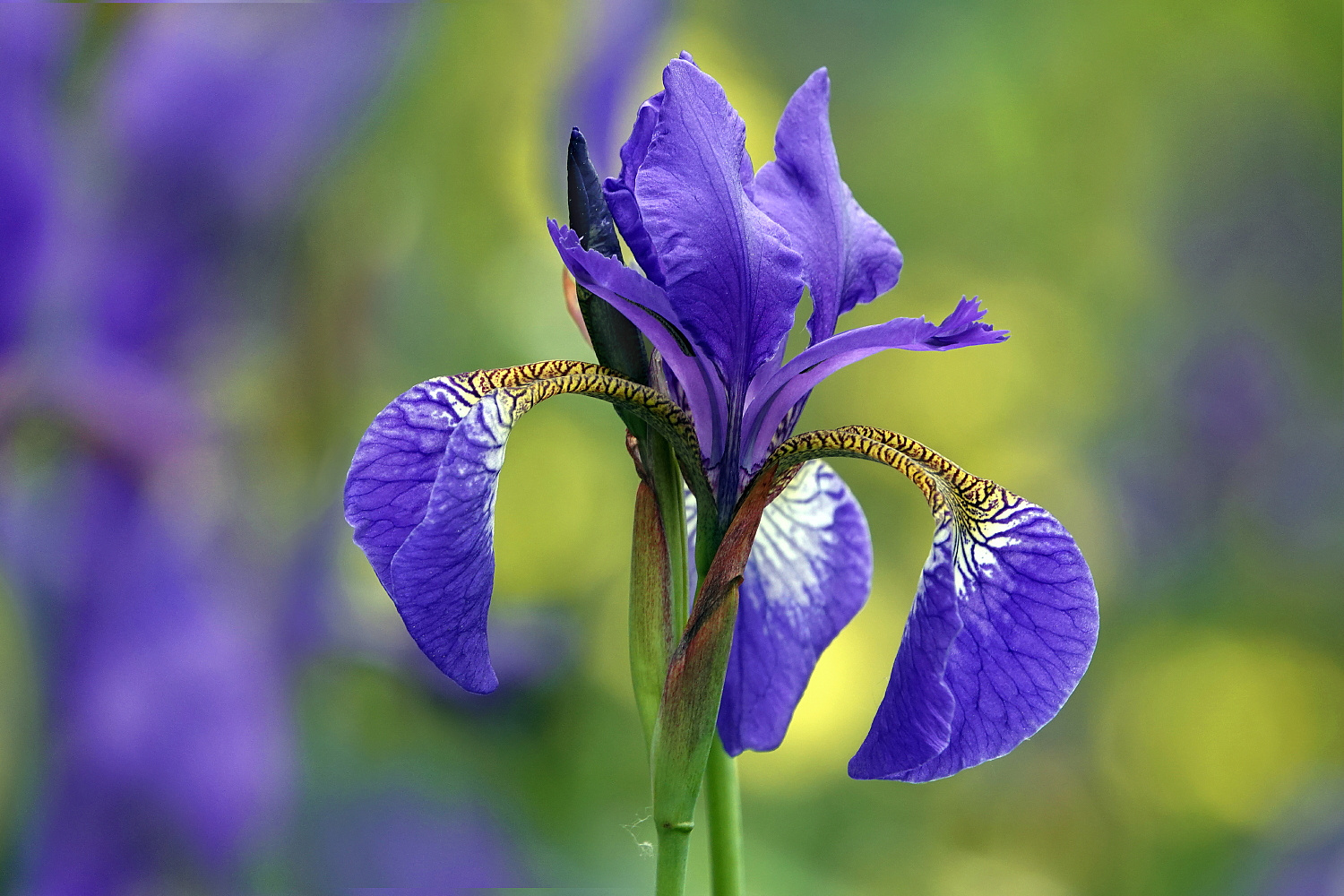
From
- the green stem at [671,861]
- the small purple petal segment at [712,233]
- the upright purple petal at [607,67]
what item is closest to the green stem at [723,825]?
the green stem at [671,861]

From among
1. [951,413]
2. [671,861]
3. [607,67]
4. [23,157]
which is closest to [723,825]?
[671,861]

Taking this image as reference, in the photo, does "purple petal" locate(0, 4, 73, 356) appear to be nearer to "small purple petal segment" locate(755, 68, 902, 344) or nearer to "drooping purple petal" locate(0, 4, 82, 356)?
"drooping purple petal" locate(0, 4, 82, 356)

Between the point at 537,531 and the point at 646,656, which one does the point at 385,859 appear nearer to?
the point at 537,531

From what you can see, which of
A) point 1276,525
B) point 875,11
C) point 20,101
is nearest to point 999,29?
point 875,11

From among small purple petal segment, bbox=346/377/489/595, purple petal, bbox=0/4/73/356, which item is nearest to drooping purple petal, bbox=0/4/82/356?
purple petal, bbox=0/4/73/356

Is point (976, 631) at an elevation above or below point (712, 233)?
below

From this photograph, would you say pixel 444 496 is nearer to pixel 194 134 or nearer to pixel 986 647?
pixel 986 647

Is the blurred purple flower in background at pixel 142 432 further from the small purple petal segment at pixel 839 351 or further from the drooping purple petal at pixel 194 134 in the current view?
the small purple petal segment at pixel 839 351
